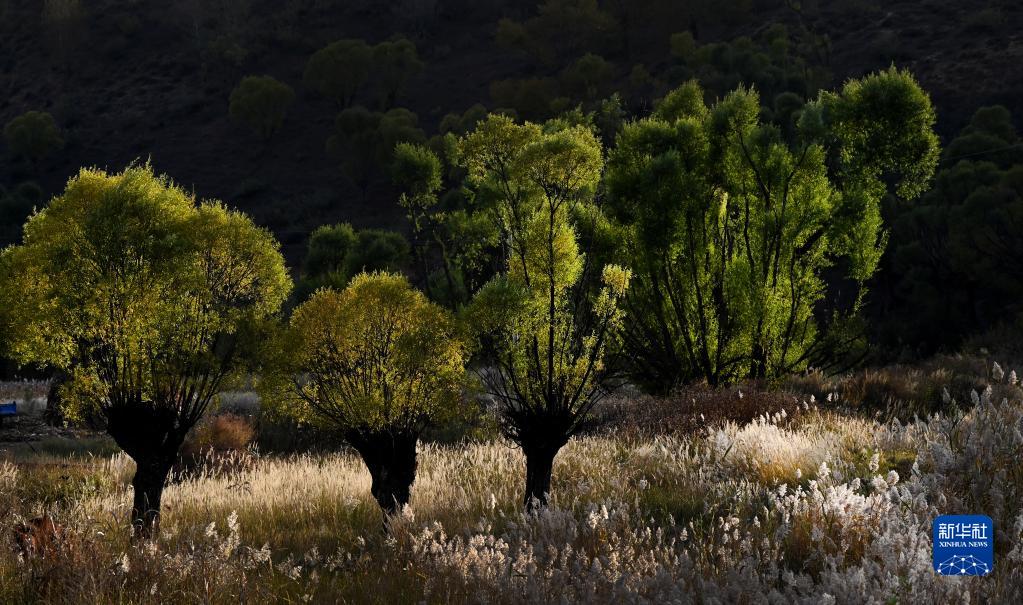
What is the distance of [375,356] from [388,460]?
3.25 ft

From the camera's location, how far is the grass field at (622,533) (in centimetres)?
395

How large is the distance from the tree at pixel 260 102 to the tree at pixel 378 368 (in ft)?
242

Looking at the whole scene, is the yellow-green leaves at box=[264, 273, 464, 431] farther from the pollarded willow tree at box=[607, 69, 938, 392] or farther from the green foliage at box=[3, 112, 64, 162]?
the green foliage at box=[3, 112, 64, 162]

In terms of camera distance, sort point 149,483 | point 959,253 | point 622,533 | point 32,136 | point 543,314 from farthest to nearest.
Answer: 1. point 32,136
2. point 959,253
3. point 149,483
4. point 543,314
5. point 622,533

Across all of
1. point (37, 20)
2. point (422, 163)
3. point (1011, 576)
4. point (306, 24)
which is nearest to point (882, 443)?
point (1011, 576)

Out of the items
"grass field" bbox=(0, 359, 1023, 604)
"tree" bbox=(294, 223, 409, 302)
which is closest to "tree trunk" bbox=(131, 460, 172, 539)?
"grass field" bbox=(0, 359, 1023, 604)

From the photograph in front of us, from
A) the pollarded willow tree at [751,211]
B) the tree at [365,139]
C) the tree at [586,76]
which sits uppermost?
the tree at [586,76]

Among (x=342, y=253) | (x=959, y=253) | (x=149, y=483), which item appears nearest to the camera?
(x=149, y=483)

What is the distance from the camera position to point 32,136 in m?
72.5

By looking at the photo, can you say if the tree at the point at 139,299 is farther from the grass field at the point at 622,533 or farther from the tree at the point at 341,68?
the tree at the point at 341,68

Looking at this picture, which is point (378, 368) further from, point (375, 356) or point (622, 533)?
point (622, 533)

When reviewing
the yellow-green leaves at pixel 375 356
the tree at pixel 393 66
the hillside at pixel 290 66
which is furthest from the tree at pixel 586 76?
the yellow-green leaves at pixel 375 356

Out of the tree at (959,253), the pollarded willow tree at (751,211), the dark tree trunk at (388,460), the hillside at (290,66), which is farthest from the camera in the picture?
the hillside at (290,66)

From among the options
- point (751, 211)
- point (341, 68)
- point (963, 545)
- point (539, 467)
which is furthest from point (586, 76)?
point (963, 545)
